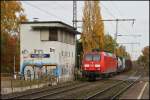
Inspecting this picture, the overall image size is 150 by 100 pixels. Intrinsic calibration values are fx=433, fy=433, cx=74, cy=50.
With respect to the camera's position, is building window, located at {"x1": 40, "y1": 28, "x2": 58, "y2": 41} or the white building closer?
the white building

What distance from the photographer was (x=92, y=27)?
5850 centimetres

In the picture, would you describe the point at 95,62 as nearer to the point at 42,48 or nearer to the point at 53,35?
the point at 53,35

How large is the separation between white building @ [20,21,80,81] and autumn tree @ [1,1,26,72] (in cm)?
789

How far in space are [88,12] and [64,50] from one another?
16040 mm

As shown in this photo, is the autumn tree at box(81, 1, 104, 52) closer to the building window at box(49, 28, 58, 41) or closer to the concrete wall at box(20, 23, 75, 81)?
the concrete wall at box(20, 23, 75, 81)

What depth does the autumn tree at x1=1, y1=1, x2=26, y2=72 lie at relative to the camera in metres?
52.0

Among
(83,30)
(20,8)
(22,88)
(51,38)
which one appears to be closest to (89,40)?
(83,30)

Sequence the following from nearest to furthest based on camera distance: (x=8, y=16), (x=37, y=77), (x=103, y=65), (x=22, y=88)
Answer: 1. (x=22, y=88)
2. (x=37, y=77)
3. (x=103, y=65)
4. (x=8, y=16)

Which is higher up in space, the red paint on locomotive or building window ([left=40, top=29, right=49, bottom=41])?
building window ([left=40, top=29, right=49, bottom=41])

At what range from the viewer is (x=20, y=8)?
200 feet

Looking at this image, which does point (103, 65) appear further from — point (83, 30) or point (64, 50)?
point (83, 30)

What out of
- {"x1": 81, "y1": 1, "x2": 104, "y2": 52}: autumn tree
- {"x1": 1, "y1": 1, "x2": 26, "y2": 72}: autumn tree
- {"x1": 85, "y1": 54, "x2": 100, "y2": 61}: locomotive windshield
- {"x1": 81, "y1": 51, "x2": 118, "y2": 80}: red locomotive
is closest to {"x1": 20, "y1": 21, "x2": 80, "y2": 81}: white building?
{"x1": 81, "y1": 51, "x2": 118, "y2": 80}: red locomotive

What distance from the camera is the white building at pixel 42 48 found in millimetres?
41719

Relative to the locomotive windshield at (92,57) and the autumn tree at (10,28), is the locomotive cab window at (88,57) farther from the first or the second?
the autumn tree at (10,28)
